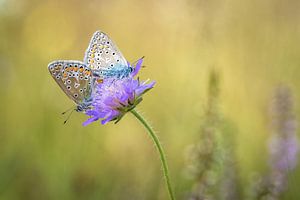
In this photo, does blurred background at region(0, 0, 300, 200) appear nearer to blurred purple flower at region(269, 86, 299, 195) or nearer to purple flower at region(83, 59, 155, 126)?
blurred purple flower at region(269, 86, 299, 195)

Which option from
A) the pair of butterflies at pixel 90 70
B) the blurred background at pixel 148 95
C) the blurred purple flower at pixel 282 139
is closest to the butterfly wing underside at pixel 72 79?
the pair of butterflies at pixel 90 70

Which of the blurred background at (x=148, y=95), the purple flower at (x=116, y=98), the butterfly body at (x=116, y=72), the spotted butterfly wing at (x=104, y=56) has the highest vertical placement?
the spotted butterfly wing at (x=104, y=56)

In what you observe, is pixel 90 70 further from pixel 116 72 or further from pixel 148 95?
pixel 148 95

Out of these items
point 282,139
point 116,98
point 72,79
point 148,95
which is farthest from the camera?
point 148,95

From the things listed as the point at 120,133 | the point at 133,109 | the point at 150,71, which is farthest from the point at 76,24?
the point at 133,109

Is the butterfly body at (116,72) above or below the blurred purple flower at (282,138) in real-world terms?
above

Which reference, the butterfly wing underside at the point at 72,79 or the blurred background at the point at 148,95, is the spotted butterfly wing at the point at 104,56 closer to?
the butterfly wing underside at the point at 72,79

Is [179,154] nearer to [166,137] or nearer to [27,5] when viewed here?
[166,137]

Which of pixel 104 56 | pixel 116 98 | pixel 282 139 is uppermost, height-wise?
pixel 104 56

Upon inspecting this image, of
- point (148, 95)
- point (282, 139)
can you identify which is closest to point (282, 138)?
point (282, 139)
